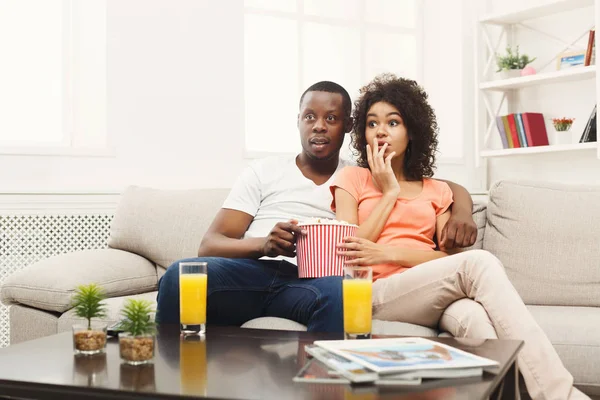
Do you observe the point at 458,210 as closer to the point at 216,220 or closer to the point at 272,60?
the point at 216,220

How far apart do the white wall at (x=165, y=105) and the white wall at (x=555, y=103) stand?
167 centimetres

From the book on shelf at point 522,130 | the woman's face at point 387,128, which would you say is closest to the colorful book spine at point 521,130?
the book on shelf at point 522,130

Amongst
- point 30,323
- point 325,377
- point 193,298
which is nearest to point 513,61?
point 30,323

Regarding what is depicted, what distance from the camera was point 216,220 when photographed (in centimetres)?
237

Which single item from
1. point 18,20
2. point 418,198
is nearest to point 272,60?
point 18,20

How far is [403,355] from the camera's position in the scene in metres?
1.22

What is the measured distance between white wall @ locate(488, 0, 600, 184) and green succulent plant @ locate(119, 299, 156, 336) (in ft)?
10.3

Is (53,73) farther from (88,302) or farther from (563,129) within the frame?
(563,129)

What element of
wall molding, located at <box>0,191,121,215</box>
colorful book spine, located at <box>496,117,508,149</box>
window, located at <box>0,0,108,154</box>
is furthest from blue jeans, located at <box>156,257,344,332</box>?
colorful book spine, located at <box>496,117,508,149</box>

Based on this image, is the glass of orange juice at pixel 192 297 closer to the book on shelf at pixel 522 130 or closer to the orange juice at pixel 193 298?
the orange juice at pixel 193 298

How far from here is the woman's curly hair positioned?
2396 mm

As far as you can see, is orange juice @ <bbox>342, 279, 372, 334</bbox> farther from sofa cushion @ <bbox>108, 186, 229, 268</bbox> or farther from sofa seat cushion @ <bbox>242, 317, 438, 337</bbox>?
sofa cushion @ <bbox>108, 186, 229, 268</bbox>

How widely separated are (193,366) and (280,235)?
0.73m

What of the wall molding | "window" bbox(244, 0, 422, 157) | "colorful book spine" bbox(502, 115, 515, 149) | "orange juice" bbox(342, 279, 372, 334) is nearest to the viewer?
"orange juice" bbox(342, 279, 372, 334)
